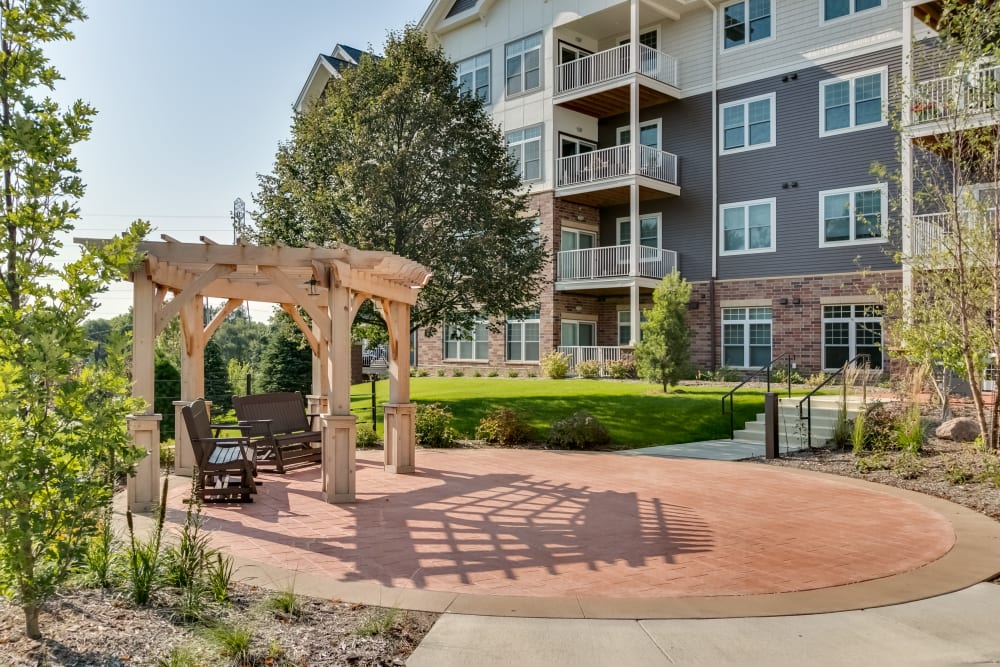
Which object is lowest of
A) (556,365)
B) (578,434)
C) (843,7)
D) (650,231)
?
(578,434)

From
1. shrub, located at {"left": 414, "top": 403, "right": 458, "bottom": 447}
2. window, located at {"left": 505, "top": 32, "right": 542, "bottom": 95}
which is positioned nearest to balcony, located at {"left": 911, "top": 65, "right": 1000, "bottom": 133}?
shrub, located at {"left": 414, "top": 403, "right": 458, "bottom": 447}

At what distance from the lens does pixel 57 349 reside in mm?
3648

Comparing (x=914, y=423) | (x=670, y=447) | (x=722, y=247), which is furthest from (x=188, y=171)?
(x=722, y=247)

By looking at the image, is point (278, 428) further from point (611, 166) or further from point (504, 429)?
point (611, 166)

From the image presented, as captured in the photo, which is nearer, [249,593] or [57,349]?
[57,349]

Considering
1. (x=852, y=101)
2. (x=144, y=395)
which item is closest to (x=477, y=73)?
(x=852, y=101)

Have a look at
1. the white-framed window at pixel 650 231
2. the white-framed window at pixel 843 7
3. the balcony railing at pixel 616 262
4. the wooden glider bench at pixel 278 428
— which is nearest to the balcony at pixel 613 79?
the white-framed window at pixel 650 231

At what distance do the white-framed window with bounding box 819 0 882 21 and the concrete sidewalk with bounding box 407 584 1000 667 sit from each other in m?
19.7

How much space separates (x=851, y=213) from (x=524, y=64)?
1201 centimetres

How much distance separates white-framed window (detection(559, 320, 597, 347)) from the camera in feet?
80.3

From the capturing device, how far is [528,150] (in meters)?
25.3

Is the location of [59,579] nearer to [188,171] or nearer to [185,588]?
[185,588]

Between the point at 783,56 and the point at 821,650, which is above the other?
the point at 783,56

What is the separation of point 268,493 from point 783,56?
19676mm
